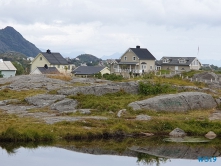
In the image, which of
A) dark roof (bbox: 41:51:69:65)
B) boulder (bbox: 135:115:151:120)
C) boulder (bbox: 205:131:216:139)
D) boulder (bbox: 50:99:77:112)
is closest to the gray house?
dark roof (bbox: 41:51:69:65)

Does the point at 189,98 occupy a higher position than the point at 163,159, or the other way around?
the point at 189,98

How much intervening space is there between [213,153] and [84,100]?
52.8 feet

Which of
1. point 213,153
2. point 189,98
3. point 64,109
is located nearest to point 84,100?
point 64,109

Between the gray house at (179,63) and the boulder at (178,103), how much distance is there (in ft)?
222

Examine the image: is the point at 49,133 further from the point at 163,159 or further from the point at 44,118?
the point at 163,159

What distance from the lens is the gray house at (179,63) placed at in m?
110

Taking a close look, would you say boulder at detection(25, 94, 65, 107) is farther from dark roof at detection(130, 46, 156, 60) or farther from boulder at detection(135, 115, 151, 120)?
dark roof at detection(130, 46, 156, 60)

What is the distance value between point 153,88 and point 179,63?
2726 inches

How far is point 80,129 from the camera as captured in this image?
30.7 metres

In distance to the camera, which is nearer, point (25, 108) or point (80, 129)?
point (80, 129)

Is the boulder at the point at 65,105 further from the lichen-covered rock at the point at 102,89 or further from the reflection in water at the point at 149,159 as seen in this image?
the reflection in water at the point at 149,159

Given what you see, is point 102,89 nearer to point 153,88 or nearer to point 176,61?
point 153,88

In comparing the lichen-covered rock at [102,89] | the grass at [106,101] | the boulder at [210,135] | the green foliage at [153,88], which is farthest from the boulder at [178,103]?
the boulder at [210,135]

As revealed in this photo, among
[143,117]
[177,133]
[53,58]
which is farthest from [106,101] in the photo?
[53,58]
